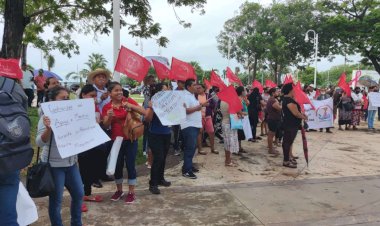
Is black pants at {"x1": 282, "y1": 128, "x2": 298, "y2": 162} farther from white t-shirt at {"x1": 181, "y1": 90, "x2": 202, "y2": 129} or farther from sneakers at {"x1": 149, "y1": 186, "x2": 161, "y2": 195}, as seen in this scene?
sneakers at {"x1": 149, "y1": 186, "x2": 161, "y2": 195}

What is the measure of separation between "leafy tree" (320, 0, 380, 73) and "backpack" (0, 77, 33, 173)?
2534 cm

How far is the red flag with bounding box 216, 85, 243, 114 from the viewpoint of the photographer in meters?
7.01

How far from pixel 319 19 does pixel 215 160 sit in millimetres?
27632

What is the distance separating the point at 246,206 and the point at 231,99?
101 inches

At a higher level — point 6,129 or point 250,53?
point 250,53

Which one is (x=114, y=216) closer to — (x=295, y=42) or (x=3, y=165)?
(x=3, y=165)

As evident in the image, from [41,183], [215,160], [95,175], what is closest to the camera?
[41,183]

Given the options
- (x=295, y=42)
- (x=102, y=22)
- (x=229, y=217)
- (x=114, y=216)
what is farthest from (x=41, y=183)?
(x=295, y=42)

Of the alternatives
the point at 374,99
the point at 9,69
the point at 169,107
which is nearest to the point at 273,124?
the point at 169,107

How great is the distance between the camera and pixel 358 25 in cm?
2542

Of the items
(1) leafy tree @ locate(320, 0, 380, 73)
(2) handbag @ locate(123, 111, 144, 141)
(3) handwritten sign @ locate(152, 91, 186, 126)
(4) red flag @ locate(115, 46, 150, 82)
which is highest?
(1) leafy tree @ locate(320, 0, 380, 73)

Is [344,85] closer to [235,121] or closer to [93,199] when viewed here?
[235,121]

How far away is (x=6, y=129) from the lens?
248 centimetres

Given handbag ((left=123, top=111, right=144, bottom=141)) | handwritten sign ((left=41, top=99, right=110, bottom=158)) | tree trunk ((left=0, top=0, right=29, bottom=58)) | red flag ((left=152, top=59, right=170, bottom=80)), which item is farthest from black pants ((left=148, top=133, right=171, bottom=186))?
tree trunk ((left=0, top=0, right=29, bottom=58))
